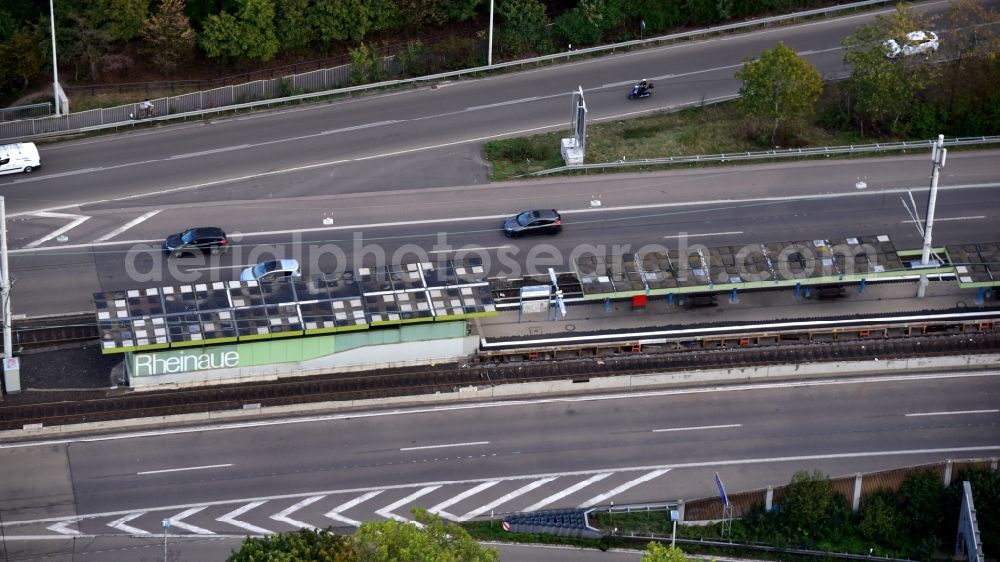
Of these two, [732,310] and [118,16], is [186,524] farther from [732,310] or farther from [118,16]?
[118,16]

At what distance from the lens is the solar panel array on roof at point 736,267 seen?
102938mm

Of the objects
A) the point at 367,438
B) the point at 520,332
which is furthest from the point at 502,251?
the point at 367,438

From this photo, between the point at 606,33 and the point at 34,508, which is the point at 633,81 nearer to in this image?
the point at 606,33

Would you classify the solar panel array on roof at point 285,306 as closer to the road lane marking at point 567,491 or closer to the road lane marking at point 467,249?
the road lane marking at point 467,249

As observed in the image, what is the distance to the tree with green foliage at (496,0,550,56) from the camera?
12431 centimetres

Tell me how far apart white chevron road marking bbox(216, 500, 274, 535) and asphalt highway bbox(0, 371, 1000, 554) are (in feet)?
0.27

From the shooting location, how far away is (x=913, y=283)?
4227 inches

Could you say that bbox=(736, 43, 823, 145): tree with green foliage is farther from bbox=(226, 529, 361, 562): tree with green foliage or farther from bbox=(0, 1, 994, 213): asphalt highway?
bbox=(226, 529, 361, 562): tree with green foliage

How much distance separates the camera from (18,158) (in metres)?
111

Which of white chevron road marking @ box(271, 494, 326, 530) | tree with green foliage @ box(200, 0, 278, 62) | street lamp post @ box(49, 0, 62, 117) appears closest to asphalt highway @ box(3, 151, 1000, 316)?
street lamp post @ box(49, 0, 62, 117)

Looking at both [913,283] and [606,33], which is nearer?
[913,283]

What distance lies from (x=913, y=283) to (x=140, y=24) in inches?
2087

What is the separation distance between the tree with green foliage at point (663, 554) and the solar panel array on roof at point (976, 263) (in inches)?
1178

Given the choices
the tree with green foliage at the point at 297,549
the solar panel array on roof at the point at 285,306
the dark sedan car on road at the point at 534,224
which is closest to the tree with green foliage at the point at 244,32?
the dark sedan car on road at the point at 534,224
